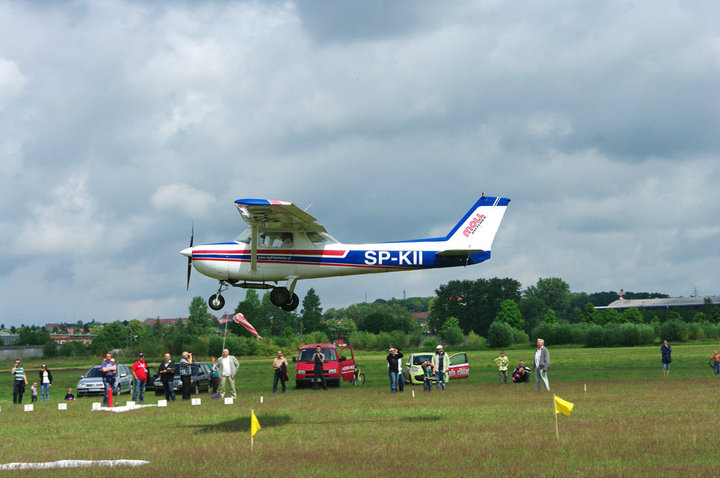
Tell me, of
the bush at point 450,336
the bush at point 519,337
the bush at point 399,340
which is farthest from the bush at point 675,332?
the bush at point 399,340

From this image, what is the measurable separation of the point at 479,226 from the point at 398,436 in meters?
7.81

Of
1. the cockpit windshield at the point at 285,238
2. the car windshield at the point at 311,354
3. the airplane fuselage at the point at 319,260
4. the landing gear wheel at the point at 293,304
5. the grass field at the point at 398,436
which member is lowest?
the grass field at the point at 398,436

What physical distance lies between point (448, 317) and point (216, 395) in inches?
5350

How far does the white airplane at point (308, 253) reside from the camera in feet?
69.7

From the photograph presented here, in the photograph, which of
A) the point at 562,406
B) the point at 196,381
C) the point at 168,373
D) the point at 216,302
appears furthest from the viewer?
the point at 196,381

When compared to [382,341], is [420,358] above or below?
below

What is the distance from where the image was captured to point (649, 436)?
1603cm

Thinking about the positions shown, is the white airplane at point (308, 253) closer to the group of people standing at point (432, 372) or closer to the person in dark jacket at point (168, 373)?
the person in dark jacket at point (168, 373)

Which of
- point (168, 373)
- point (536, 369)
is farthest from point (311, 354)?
point (536, 369)

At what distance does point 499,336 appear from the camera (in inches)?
4796

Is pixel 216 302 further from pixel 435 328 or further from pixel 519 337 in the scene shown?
pixel 435 328

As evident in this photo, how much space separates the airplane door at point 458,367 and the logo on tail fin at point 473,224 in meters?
17.6

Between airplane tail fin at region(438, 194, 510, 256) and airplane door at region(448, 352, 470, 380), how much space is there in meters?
17.6

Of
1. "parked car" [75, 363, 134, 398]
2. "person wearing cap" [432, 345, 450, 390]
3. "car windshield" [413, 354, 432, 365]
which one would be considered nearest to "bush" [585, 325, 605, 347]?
"car windshield" [413, 354, 432, 365]
